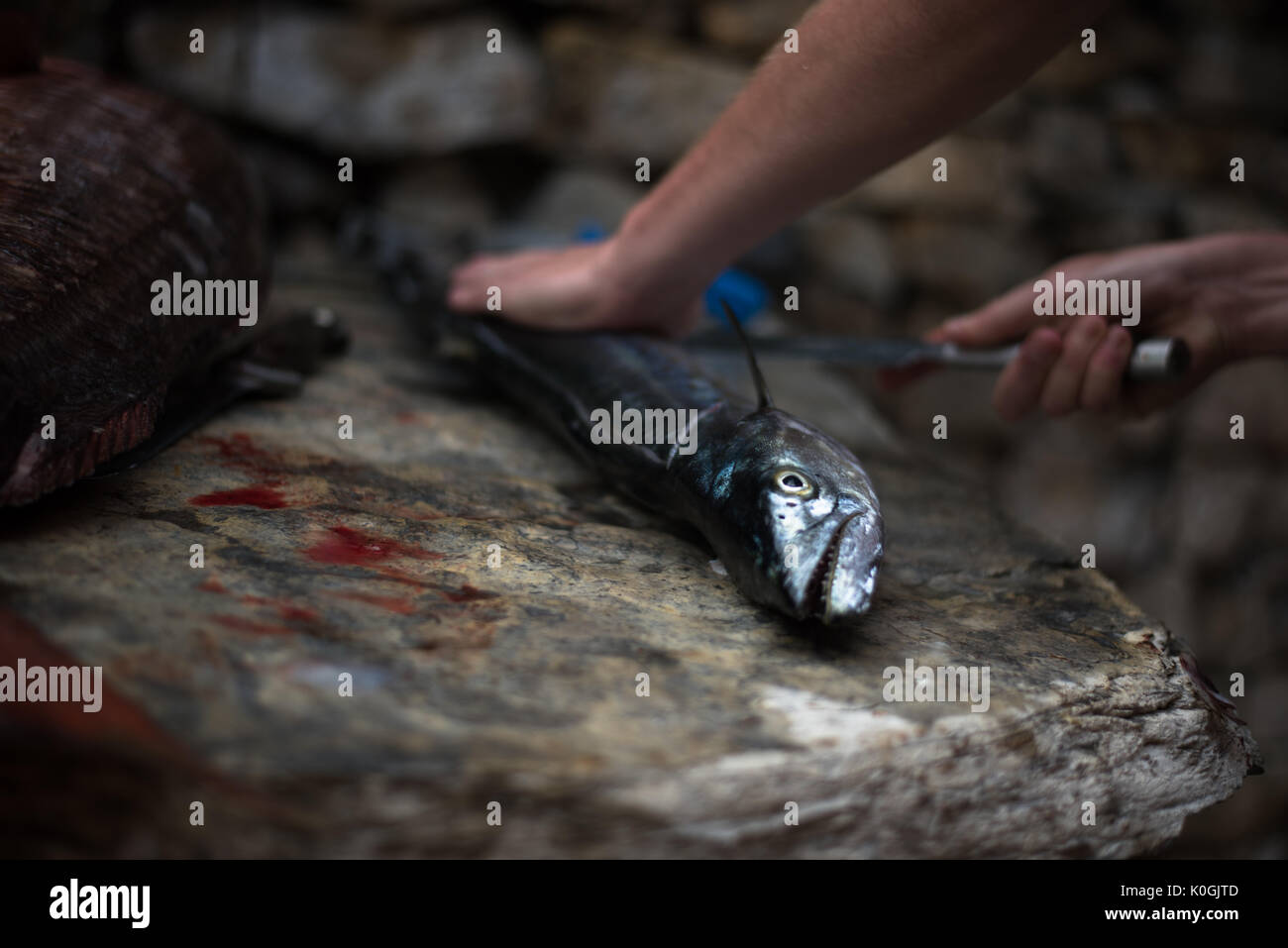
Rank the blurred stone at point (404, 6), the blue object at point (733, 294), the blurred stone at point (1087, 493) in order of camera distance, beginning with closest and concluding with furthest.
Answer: the blue object at point (733, 294), the blurred stone at point (404, 6), the blurred stone at point (1087, 493)

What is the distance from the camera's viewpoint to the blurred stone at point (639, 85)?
4.19 metres

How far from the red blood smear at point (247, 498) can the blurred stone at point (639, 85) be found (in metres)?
3.12

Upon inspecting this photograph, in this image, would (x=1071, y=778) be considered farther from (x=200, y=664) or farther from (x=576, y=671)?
(x=200, y=664)

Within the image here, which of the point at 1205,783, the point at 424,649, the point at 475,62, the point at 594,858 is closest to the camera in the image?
the point at 594,858

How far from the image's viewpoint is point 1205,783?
1.36 m

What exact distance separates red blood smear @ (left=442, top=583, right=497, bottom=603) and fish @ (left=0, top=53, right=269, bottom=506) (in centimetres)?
62

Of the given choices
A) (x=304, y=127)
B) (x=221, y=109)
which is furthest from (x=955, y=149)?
(x=221, y=109)

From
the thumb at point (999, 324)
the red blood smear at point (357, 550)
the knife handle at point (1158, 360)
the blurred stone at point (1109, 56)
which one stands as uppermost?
the blurred stone at point (1109, 56)

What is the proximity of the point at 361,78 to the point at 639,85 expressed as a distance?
1.28 meters

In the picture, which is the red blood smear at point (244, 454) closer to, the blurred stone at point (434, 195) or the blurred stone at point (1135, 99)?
the blurred stone at point (434, 195)

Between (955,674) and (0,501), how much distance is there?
140 centimetres

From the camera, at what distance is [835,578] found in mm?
1311

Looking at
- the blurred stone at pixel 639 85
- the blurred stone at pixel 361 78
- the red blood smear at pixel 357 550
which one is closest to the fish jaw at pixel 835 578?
the red blood smear at pixel 357 550

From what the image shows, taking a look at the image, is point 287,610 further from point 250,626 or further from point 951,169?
point 951,169
